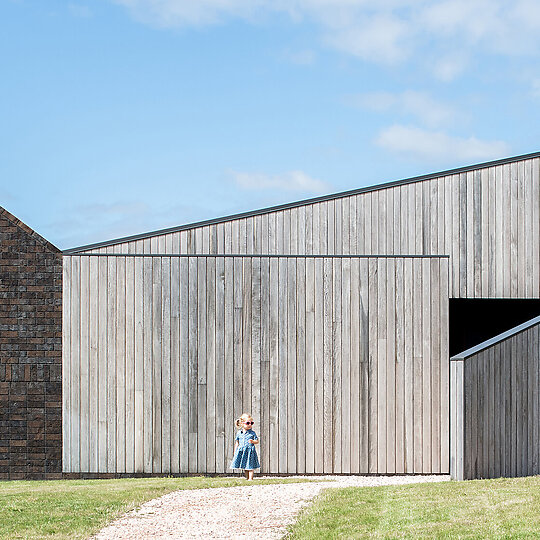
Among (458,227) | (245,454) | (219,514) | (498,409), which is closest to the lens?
(219,514)

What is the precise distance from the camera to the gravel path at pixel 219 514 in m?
8.66

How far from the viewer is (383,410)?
45.4ft

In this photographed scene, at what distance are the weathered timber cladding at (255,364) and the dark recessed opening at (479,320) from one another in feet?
12.4

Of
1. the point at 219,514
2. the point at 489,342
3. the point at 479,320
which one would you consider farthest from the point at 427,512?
the point at 479,320

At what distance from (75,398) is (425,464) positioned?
5.80 meters

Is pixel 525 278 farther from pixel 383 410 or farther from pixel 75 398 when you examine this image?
pixel 75 398

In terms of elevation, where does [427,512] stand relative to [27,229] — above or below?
below

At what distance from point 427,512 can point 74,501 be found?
4285 mm

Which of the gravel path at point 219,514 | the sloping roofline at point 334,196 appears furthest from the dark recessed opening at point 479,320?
the gravel path at point 219,514

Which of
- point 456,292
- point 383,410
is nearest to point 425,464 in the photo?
point 383,410

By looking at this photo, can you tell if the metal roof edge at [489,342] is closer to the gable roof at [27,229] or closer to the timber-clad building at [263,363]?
the timber-clad building at [263,363]

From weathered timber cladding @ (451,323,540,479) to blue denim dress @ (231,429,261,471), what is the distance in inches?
118

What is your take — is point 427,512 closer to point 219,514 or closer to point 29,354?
point 219,514

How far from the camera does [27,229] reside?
46.3 ft
